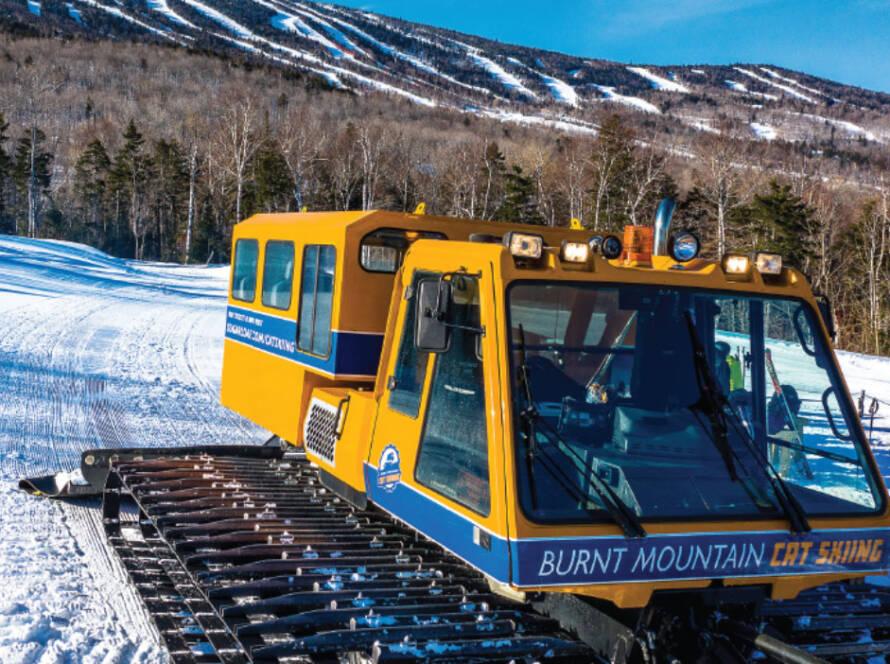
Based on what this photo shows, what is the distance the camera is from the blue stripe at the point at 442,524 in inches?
135

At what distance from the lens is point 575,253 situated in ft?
12.7

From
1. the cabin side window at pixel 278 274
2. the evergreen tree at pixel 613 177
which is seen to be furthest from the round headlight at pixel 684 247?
the evergreen tree at pixel 613 177

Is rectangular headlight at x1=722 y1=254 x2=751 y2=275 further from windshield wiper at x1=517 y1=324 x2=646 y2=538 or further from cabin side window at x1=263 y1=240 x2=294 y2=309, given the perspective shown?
cabin side window at x1=263 y1=240 x2=294 y2=309

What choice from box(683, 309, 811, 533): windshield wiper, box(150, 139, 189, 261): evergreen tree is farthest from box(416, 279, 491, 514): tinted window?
box(150, 139, 189, 261): evergreen tree

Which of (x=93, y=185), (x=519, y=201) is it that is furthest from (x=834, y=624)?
(x=93, y=185)

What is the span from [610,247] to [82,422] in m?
7.77

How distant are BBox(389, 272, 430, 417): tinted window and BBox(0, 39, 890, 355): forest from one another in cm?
360

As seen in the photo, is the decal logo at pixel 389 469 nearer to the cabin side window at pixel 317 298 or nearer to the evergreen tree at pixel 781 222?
the cabin side window at pixel 317 298

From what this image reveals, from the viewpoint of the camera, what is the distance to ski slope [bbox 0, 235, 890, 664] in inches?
190

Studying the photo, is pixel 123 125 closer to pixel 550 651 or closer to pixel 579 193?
pixel 579 193

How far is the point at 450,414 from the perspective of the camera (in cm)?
404

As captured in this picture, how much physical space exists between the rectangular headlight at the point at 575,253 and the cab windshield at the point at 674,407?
0.12 metres

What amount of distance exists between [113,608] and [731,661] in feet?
11.7

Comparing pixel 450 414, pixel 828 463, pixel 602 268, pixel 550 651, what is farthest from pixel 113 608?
pixel 828 463
